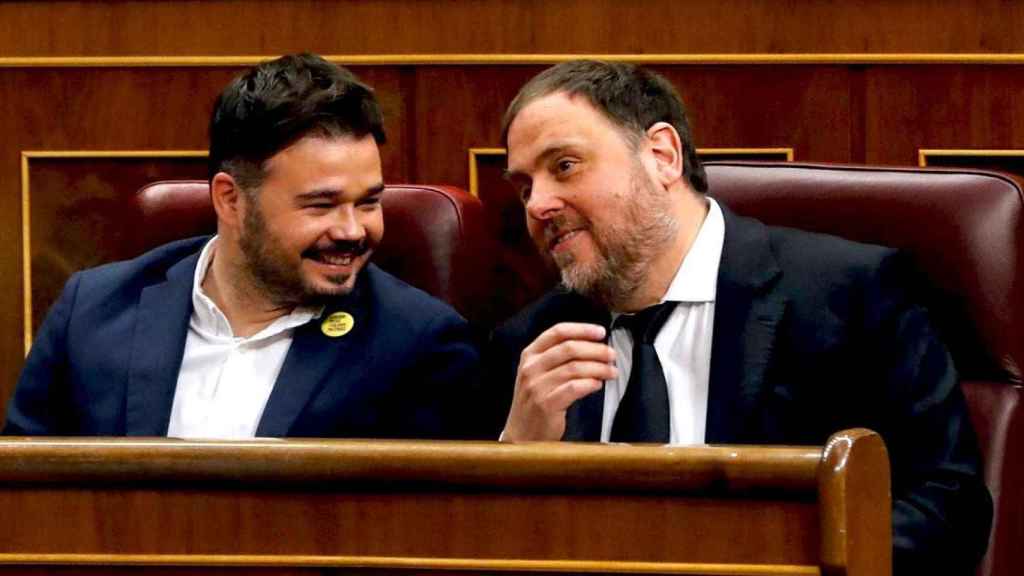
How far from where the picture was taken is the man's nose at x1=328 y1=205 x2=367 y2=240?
1148 millimetres

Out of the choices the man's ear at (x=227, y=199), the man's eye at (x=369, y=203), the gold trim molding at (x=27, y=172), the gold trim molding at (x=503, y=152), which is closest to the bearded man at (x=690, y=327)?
the man's eye at (x=369, y=203)

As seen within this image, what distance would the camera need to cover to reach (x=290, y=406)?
44.3 inches

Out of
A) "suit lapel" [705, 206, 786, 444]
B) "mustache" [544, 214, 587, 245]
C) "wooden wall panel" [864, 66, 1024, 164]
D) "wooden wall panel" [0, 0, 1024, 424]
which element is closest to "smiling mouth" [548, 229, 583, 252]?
"mustache" [544, 214, 587, 245]

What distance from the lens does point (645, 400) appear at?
3.36 feet

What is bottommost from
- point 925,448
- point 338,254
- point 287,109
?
point 925,448

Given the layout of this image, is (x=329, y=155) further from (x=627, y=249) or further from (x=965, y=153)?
(x=965, y=153)

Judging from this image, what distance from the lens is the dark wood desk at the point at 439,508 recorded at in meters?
0.65

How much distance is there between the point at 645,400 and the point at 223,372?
12.7 inches

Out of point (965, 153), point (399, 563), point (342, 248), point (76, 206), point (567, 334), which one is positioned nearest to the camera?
point (399, 563)

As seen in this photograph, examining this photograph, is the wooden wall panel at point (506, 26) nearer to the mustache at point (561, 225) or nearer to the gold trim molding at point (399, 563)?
the mustache at point (561, 225)

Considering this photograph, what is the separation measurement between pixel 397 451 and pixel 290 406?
0.46 metres

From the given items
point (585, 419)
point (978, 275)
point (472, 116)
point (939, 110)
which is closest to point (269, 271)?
point (585, 419)

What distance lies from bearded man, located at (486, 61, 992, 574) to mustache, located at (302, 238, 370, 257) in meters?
0.12

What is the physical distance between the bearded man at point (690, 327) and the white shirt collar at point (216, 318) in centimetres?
14
